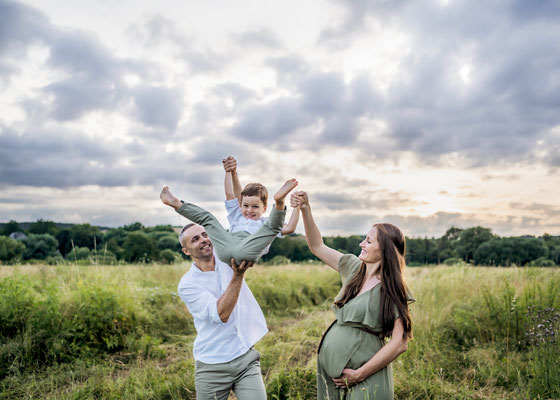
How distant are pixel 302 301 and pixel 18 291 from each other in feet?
23.8

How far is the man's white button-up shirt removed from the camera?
9.74 feet

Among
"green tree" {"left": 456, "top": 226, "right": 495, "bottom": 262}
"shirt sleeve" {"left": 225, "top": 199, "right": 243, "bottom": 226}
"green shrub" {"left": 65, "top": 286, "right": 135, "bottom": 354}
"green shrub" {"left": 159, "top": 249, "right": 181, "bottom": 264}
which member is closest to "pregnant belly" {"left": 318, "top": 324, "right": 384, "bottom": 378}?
"shirt sleeve" {"left": 225, "top": 199, "right": 243, "bottom": 226}

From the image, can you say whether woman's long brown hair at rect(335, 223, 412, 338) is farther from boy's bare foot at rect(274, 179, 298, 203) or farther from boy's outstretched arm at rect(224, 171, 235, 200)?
boy's outstretched arm at rect(224, 171, 235, 200)

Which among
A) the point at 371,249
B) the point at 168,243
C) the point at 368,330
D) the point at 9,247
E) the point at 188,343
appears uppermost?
the point at 371,249

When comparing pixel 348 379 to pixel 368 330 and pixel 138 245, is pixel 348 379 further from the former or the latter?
pixel 138 245

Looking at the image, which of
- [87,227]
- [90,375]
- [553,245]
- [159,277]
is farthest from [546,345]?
[87,227]

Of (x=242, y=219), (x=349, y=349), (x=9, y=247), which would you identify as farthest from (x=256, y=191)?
(x=9, y=247)

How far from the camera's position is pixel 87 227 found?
35.3m

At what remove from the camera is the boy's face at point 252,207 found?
11.6ft

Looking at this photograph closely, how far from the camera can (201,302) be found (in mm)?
2980

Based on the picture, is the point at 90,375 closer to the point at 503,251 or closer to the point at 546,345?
the point at 546,345

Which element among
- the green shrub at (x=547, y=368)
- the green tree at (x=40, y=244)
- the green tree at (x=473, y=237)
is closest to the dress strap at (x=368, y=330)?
the green shrub at (x=547, y=368)

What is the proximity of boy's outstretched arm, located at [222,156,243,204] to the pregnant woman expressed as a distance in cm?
77

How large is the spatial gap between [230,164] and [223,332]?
1465mm
